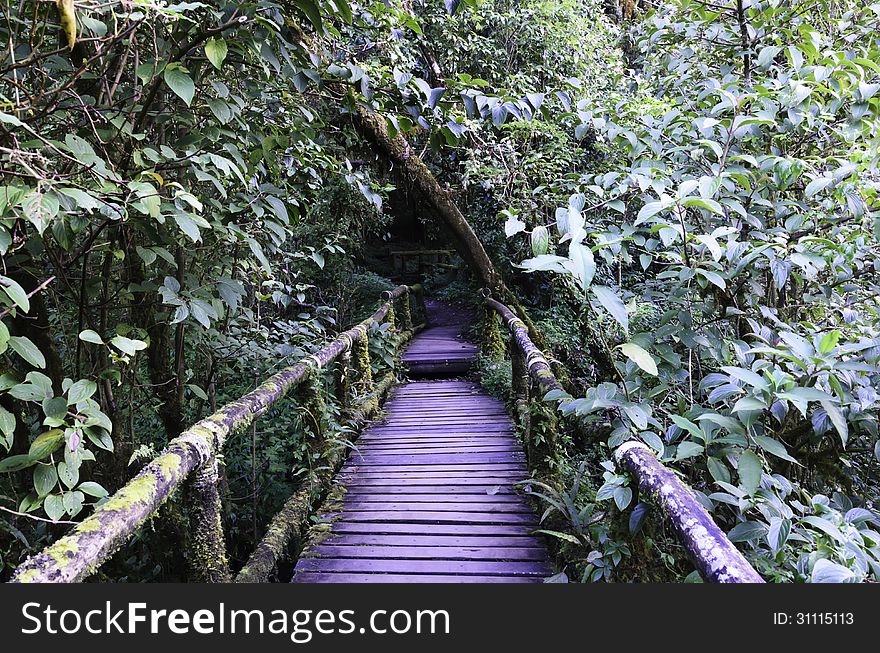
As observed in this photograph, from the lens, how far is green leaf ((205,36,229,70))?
194 centimetres

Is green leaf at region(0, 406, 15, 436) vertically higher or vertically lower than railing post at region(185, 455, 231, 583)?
higher

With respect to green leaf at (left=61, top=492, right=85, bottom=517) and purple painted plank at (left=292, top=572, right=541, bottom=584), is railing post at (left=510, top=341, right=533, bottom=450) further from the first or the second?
green leaf at (left=61, top=492, right=85, bottom=517)

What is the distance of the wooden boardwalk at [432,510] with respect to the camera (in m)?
2.78

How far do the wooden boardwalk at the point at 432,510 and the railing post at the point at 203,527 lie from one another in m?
0.73

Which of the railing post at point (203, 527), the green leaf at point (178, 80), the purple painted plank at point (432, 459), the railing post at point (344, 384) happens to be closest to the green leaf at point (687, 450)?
the railing post at point (203, 527)

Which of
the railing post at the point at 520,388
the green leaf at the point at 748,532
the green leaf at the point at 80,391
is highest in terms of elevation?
the green leaf at the point at 80,391

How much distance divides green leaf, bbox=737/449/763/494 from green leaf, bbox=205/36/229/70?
2238mm

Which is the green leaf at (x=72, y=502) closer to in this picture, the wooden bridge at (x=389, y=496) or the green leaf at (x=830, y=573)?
the wooden bridge at (x=389, y=496)

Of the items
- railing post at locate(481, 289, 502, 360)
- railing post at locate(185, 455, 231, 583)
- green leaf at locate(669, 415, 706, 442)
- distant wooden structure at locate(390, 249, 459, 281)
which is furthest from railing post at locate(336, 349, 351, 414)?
distant wooden structure at locate(390, 249, 459, 281)

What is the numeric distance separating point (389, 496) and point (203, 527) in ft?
5.54

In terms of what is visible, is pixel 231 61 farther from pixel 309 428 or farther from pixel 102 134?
pixel 309 428

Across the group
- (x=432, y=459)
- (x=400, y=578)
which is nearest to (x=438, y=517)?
(x=400, y=578)

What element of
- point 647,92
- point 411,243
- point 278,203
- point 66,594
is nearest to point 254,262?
point 278,203

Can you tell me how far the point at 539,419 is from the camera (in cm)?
332
